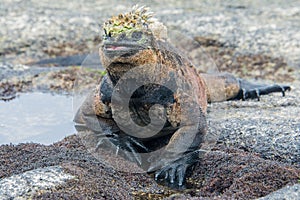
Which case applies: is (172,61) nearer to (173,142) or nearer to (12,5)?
(173,142)

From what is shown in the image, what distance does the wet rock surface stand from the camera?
4.14m

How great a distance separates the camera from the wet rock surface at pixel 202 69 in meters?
4.14

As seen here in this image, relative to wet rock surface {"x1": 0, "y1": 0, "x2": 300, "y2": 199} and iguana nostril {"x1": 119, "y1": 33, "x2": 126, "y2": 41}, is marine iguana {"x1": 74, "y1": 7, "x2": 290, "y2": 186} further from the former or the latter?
wet rock surface {"x1": 0, "y1": 0, "x2": 300, "y2": 199}

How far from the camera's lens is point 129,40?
14.4ft

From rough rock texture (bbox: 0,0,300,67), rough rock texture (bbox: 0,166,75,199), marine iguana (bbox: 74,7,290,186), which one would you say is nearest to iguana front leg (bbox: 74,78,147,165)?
marine iguana (bbox: 74,7,290,186)

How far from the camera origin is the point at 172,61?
197 inches

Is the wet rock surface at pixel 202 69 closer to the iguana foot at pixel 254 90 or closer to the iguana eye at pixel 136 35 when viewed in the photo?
the iguana foot at pixel 254 90

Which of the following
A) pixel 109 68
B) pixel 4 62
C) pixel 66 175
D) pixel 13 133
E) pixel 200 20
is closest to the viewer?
pixel 66 175

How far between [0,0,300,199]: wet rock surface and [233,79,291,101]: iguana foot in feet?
0.28

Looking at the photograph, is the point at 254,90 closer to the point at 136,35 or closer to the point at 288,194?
the point at 136,35

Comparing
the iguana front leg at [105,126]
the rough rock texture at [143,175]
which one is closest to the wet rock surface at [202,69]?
the rough rock texture at [143,175]

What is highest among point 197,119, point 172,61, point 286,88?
point 172,61

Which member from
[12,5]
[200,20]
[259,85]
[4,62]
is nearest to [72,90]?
[4,62]

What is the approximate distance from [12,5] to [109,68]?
7.11 m
